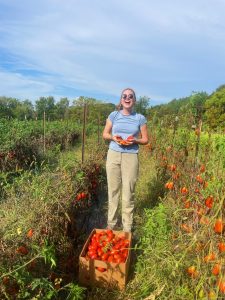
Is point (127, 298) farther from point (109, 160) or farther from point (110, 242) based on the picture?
point (109, 160)

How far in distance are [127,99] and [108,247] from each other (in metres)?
1.45

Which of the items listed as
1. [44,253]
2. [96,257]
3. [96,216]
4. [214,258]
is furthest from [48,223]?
[96,216]

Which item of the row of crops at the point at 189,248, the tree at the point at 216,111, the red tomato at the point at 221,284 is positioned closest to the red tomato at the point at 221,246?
the row of crops at the point at 189,248

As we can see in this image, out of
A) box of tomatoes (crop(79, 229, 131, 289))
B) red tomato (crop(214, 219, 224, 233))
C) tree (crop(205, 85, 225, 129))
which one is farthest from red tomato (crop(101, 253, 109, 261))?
tree (crop(205, 85, 225, 129))

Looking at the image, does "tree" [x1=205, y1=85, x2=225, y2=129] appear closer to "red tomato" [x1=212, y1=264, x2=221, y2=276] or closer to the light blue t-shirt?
the light blue t-shirt

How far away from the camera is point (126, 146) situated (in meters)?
3.72

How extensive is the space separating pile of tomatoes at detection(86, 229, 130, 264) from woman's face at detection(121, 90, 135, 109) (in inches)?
49.6

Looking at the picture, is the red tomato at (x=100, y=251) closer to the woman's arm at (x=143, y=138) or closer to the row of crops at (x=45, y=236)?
the row of crops at (x=45, y=236)

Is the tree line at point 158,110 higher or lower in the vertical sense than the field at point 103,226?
higher

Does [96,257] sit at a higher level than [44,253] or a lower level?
lower

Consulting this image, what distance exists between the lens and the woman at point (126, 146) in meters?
3.68

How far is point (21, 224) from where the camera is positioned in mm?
2746

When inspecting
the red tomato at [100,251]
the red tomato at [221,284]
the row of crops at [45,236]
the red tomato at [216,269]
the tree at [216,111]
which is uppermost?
the tree at [216,111]

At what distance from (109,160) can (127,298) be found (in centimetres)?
144
